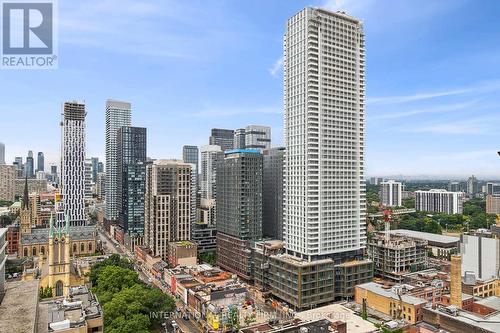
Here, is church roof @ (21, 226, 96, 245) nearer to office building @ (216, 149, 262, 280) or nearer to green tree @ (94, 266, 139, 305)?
office building @ (216, 149, 262, 280)

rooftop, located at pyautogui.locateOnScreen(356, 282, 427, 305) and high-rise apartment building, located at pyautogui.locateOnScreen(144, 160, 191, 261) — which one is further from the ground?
high-rise apartment building, located at pyautogui.locateOnScreen(144, 160, 191, 261)

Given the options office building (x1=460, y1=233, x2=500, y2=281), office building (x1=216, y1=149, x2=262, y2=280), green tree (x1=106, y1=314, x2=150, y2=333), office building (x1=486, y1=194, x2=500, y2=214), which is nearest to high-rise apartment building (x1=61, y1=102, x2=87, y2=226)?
office building (x1=216, y1=149, x2=262, y2=280)

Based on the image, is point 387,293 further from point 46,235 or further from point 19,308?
point 46,235

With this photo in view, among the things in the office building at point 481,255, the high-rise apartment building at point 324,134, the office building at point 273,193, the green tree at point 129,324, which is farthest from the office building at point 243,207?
the office building at point 481,255

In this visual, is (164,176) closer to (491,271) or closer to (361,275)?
(361,275)

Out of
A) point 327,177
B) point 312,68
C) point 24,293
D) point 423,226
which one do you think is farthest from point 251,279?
point 423,226

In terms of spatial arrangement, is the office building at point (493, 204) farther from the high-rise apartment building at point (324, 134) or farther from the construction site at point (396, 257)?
the high-rise apartment building at point (324, 134)
